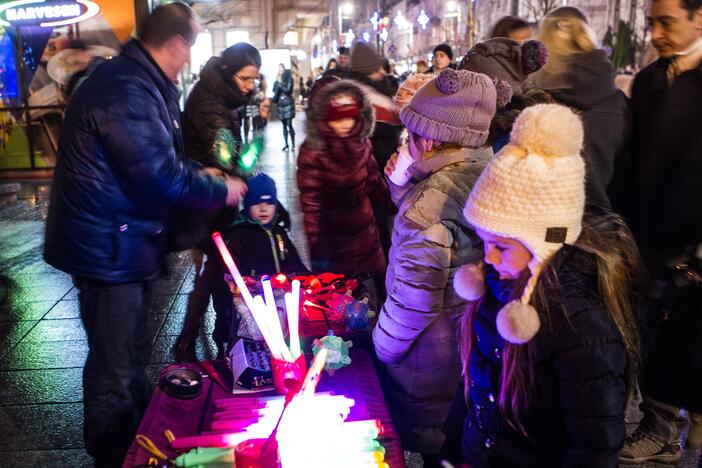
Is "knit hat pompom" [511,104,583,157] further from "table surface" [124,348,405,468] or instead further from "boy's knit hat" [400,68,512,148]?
"table surface" [124,348,405,468]

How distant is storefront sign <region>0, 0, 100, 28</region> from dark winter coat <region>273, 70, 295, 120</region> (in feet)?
18.8

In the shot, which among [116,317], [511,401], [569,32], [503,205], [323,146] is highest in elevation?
[569,32]

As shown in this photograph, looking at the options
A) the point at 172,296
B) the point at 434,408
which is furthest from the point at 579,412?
the point at 172,296

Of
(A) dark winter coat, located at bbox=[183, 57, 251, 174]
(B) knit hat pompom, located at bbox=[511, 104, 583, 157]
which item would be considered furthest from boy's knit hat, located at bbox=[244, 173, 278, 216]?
(B) knit hat pompom, located at bbox=[511, 104, 583, 157]

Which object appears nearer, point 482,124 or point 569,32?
point 482,124

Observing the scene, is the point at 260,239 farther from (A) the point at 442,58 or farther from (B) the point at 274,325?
(A) the point at 442,58

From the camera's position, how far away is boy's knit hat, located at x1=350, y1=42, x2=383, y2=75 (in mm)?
5691

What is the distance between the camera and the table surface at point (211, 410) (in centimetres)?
218

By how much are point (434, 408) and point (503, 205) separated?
53.6 inches

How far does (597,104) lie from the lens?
12.1 feet

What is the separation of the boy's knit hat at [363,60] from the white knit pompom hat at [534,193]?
411cm

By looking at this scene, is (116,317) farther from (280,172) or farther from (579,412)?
(280,172)

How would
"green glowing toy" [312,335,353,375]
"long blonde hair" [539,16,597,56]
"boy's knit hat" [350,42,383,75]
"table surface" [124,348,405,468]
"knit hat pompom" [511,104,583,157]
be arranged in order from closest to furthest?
"knit hat pompom" [511,104,583,157], "table surface" [124,348,405,468], "green glowing toy" [312,335,353,375], "long blonde hair" [539,16,597,56], "boy's knit hat" [350,42,383,75]

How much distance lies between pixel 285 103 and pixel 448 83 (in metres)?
14.2
